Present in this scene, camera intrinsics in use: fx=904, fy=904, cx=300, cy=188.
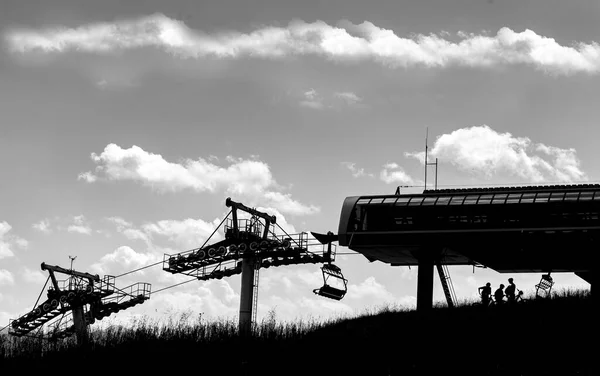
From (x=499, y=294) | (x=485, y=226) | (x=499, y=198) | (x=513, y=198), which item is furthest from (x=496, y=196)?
→ (x=499, y=294)

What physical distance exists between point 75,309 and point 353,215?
22.0 m

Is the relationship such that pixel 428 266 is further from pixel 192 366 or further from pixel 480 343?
pixel 192 366

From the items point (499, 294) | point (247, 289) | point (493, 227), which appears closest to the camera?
point (499, 294)

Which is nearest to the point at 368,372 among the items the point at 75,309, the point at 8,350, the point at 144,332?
the point at 144,332

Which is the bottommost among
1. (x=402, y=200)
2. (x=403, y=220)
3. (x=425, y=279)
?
(x=425, y=279)

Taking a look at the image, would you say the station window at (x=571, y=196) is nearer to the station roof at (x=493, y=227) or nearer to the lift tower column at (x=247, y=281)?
the station roof at (x=493, y=227)

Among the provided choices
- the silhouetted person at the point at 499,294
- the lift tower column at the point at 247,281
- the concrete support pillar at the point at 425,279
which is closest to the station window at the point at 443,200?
the concrete support pillar at the point at 425,279

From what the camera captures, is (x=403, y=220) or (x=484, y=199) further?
(x=403, y=220)

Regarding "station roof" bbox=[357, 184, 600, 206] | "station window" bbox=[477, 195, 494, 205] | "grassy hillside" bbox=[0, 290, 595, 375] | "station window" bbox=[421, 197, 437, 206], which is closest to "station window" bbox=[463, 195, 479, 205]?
"station roof" bbox=[357, 184, 600, 206]

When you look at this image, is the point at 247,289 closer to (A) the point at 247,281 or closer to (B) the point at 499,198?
(A) the point at 247,281

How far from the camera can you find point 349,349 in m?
35.3

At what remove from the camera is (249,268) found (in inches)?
2352

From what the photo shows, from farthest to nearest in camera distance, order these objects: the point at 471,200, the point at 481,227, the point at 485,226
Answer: the point at 471,200, the point at 481,227, the point at 485,226

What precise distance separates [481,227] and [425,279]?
4.95 metres
